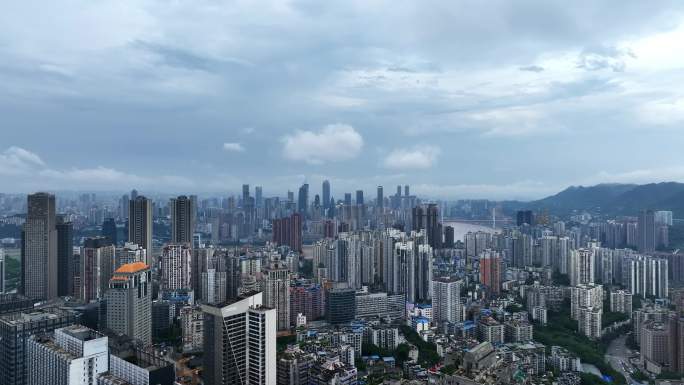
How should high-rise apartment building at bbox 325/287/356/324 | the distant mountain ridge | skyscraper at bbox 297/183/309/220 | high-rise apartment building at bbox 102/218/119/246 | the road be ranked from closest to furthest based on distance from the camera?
the road → high-rise apartment building at bbox 325/287/356/324 → high-rise apartment building at bbox 102/218/119/246 → the distant mountain ridge → skyscraper at bbox 297/183/309/220

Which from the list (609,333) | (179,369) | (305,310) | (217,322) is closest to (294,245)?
(305,310)

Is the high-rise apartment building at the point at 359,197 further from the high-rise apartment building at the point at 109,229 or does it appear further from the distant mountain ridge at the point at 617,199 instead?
the high-rise apartment building at the point at 109,229

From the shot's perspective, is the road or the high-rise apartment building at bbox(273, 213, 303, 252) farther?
the high-rise apartment building at bbox(273, 213, 303, 252)

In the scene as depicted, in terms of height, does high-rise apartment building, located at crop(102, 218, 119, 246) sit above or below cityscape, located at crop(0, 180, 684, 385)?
above

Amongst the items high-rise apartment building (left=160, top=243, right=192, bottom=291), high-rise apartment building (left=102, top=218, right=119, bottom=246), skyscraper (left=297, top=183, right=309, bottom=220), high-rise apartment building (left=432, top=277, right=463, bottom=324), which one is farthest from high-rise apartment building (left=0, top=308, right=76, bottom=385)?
skyscraper (left=297, top=183, right=309, bottom=220)

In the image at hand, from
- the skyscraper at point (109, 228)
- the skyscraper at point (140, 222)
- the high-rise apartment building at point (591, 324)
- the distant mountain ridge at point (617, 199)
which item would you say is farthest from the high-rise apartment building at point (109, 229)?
the distant mountain ridge at point (617, 199)

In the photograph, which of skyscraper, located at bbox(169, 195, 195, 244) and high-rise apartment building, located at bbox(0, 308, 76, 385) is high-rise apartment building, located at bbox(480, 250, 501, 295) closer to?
skyscraper, located at bbox(169, 195, 195, 244)
